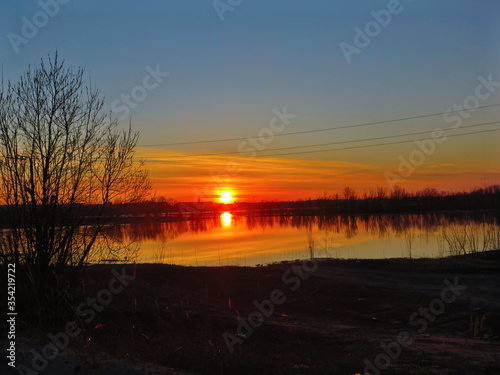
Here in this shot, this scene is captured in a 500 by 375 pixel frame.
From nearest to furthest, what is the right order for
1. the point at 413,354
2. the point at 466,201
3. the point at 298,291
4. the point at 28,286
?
the point at 413,354
the point at 28,286
the point at 298,291
the point at 466,201

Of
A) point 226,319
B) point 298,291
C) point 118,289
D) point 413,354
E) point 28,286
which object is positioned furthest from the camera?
point 298,291

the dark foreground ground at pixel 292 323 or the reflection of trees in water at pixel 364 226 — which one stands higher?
the reflection of trees in water at pixel 364 226

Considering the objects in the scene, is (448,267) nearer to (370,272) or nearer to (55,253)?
(370,272)

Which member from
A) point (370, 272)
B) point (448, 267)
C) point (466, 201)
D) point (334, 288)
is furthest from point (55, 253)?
point (466, 201)

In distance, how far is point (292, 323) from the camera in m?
11.7

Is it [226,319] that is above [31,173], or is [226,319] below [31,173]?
below

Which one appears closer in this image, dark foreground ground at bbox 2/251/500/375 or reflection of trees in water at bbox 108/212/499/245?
dark foreground ground at bbox 2/251/500/375

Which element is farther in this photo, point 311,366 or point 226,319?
point 226,319

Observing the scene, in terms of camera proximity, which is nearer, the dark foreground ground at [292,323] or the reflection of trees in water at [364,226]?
the dark foreground ground at [292,323]

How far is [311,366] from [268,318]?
4584 mm

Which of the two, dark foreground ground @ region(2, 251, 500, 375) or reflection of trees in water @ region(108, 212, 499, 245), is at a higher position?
reflection of trees in water @ region(108, 212, 499, 245)

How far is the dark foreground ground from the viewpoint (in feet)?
25.7

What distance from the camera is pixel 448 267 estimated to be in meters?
20.4

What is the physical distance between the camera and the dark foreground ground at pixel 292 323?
783 centimetres
